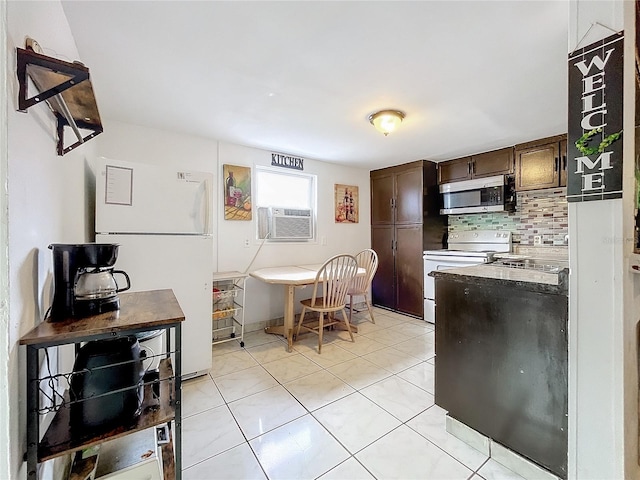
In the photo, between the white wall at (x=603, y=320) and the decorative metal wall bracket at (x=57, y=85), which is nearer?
the decorative metal wall bracket at (x=57, y=85)

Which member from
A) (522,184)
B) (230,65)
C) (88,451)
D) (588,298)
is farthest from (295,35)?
(522,184)

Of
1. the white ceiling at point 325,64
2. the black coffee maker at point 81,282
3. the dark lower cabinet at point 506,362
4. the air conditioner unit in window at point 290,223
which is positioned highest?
the white ceiling at point 325,64

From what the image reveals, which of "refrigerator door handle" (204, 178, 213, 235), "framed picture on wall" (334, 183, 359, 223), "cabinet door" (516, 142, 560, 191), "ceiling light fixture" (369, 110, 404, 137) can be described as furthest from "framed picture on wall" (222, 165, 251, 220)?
"cabinet door" (516, 142, 560, 191)

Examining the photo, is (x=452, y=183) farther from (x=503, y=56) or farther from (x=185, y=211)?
(x=185, y=211)

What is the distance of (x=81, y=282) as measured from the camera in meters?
1.01

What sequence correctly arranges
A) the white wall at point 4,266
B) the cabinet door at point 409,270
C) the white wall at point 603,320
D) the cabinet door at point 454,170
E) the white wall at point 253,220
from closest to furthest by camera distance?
the white wall at point 4,266 → the white wall at point 603,320 → the white wall at point 253,220 → the cabinet door at point 454,170 → the cabinet door at point 409,270

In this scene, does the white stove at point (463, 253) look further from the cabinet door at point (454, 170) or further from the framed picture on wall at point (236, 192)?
the framed picture on wall at point (236, 192)

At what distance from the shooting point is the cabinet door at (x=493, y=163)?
326 centimetres

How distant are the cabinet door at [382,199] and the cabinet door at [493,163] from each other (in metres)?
1.10

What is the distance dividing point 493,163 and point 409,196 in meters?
1.05

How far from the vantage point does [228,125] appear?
8.58ft

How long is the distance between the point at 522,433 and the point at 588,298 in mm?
753

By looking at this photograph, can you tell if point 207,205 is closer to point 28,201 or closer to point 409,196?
point 28,201

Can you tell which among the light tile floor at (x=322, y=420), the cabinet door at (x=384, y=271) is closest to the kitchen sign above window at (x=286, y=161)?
the cabinet door at (x=384, y=271)
